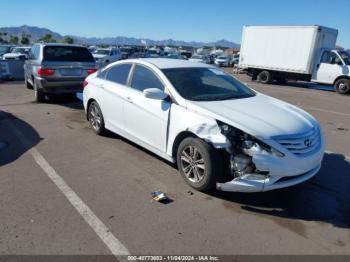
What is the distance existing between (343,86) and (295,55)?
10.8ft

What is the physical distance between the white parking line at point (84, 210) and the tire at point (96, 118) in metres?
1.32

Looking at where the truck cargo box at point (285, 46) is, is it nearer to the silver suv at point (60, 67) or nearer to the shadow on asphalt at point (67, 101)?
the silver suv at point (60, 67)

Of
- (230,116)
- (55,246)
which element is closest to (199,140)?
(230,116)

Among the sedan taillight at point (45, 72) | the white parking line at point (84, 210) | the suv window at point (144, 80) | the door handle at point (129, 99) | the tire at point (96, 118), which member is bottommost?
the white parking line at point (84, 210)

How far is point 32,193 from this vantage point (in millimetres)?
4016

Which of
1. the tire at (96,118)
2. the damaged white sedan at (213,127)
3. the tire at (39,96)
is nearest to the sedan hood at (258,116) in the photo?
the damaged white sedan at (213,127)

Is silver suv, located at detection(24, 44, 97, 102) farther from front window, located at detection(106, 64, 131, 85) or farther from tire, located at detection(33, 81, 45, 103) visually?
front window, located at detection(106, 64, 131, 85)

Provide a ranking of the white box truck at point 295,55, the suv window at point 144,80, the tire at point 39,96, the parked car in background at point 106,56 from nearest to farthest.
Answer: the suv window at point 144,80 → the tire at point 39,96 → the white box truck at point 295,55 → the parked car in background at point 106,56

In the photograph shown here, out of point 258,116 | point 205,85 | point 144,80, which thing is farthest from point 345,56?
point 258,116

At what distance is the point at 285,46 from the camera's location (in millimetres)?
18750

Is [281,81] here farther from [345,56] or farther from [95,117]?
[95,117]

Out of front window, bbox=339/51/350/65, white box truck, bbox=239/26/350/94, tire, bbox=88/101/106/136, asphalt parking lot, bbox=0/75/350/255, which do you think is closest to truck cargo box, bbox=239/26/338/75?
white box truck, bbox=239/26/350/94

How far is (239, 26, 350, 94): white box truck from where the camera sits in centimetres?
1705

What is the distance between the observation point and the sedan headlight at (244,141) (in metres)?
3.64
